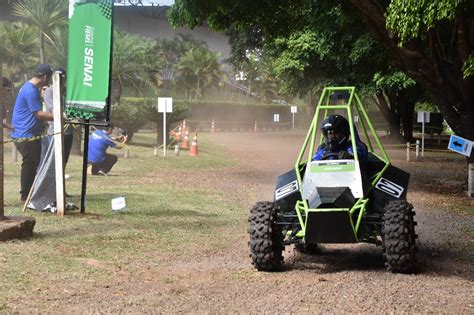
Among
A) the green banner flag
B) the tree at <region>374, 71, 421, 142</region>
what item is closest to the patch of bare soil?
the green banner flag

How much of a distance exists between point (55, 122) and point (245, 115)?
211 feet

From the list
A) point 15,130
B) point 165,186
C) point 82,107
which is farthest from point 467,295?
point 165,186

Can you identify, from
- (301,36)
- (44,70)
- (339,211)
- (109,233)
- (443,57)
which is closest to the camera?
(339,211)

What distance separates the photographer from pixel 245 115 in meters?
75.0

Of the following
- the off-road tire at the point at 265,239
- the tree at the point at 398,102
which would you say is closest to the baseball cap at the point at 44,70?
the off-road tire at the point at 265,239

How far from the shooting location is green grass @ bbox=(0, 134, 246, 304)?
726 centimetres

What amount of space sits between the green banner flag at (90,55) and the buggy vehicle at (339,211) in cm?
359

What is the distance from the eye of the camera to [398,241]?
23.6ft

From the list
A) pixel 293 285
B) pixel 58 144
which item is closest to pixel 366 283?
pixel 293 285

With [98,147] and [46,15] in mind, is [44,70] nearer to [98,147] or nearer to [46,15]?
[98,147]

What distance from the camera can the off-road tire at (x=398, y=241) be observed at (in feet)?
23.6

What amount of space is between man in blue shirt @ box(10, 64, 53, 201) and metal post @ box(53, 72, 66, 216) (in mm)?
640

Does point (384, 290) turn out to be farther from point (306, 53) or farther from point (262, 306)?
point (306, 53)

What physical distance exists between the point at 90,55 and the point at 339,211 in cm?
511
